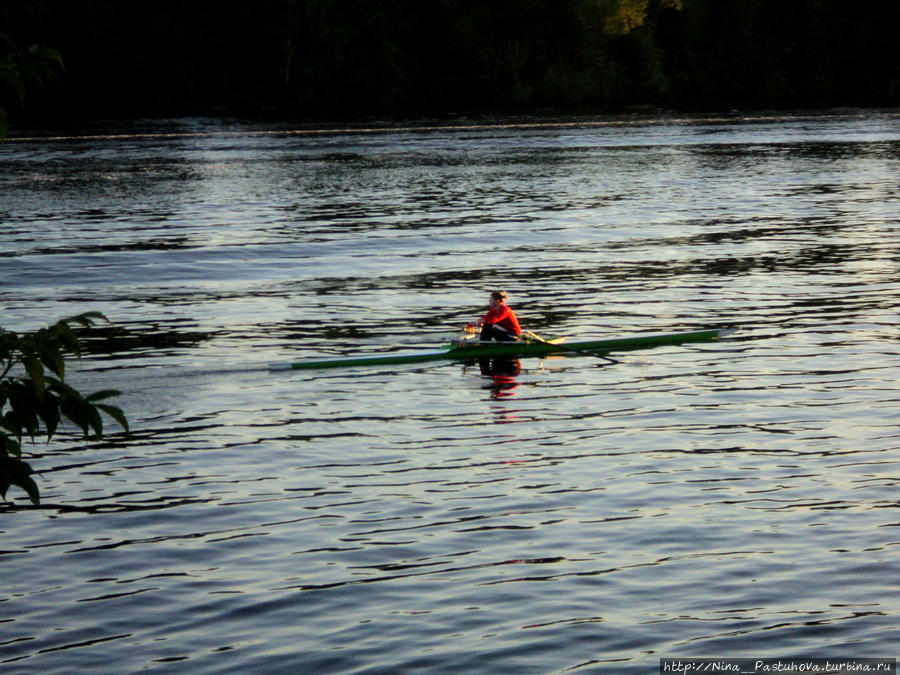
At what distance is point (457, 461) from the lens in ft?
63.2

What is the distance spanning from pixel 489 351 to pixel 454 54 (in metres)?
116

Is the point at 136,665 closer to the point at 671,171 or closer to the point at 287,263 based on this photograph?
the point at 287,263

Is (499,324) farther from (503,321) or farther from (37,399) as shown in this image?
(37,399)

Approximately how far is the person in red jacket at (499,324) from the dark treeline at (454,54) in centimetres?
8724

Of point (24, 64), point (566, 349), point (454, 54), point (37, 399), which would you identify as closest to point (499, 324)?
point (566, 349)

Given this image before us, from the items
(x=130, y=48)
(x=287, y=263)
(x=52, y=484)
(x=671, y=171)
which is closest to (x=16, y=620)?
(x=52, y=484)

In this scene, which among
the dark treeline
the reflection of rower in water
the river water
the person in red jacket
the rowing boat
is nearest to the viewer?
the river water

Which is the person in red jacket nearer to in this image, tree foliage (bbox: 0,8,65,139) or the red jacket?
the red jacket

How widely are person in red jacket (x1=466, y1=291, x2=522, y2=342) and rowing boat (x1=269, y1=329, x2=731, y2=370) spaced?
0.18 meters

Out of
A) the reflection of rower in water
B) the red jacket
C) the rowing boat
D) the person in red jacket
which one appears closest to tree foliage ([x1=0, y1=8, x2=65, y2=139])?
the rowing boat

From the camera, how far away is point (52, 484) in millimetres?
18281

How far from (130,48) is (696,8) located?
209 feet

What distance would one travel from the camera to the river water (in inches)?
530

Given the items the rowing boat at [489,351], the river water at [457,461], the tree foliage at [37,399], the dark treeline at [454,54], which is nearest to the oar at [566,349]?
the rowing boat at [489,351]
